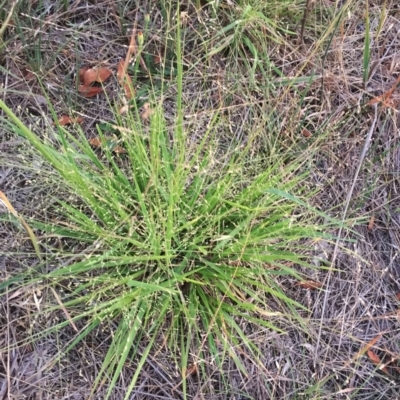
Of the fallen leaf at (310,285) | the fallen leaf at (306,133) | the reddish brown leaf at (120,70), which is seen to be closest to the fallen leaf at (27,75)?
the reddish brown leaf at (120,70)

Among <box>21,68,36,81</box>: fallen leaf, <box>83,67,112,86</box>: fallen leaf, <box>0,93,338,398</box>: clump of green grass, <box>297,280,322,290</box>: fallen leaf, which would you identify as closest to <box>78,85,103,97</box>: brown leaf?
<box>83,67,112,86</box>: fallen leaf

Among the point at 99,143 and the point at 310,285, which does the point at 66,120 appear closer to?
the point at 99,143

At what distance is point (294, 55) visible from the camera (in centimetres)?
145

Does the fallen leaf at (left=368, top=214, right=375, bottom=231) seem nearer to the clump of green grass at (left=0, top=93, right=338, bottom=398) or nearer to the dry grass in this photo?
the dry grass

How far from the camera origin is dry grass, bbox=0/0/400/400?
1.24 meters

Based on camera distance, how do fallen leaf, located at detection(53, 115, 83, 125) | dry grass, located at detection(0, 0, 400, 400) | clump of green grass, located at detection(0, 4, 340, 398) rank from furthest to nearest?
fallen leaf, located at detection(53, 115, 83, 125)
dry grass, located at detection(0, 0, 400, 400)
clump of green grass, located at detection(0, 4, 340, 398)

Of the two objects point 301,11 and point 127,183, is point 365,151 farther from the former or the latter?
point 127,183

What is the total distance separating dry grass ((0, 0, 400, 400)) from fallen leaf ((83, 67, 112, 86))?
2 cm

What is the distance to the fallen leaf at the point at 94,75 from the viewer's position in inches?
54.2

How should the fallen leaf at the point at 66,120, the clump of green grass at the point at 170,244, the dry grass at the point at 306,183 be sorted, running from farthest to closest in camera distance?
the fallen leaf at the point at 66,120 < the dry grass at the point at 306,183 < the clump of green grass at the point at 170,244

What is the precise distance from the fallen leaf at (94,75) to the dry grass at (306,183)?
24mm

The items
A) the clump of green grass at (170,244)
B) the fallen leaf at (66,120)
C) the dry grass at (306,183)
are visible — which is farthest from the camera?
the fallen leaf at (66,120)

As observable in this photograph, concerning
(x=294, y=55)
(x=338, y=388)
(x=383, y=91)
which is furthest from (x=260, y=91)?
(x=338, y=388)

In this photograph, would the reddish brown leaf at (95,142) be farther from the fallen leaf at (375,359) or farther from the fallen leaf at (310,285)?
the fallen leaf at (375,359)
